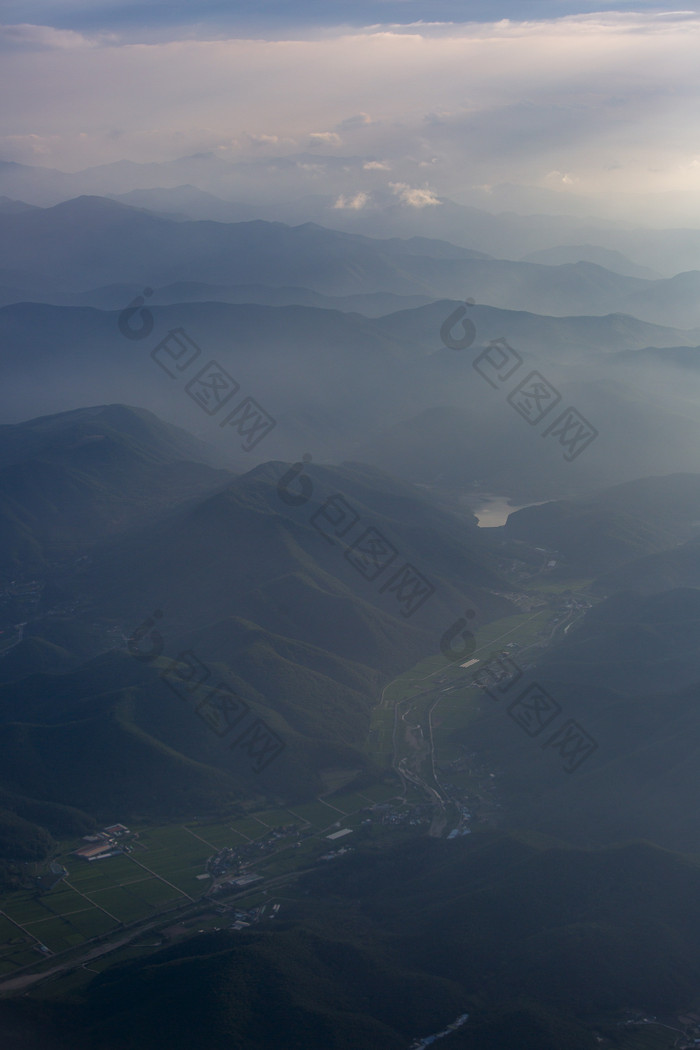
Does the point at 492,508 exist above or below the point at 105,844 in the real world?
below

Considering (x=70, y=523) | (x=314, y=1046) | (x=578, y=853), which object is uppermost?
(x=70, y=523)

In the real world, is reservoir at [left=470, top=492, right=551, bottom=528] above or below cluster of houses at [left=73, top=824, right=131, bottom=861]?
below

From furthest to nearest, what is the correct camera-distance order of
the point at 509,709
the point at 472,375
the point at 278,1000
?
the point at 472,375 < the point at 509,709 < the point at 278,1000

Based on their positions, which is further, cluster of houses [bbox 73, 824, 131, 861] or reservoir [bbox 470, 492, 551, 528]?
reservoir [bbox 470, 492, 551, 528]

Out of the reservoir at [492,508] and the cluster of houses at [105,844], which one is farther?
the reservoir at [492,508]

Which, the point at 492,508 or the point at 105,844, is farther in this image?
the point at 492,508

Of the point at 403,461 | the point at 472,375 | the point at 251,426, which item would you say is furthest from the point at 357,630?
the point at 472,375

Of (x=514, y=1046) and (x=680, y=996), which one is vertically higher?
(x=514, y=1046)

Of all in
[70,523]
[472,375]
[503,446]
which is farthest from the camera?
[472,375]

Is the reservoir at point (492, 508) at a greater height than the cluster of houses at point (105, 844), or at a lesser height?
lesser

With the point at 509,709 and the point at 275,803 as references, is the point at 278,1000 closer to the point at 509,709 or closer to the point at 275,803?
the point at 275,803

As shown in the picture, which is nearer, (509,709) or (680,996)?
(680,996)
